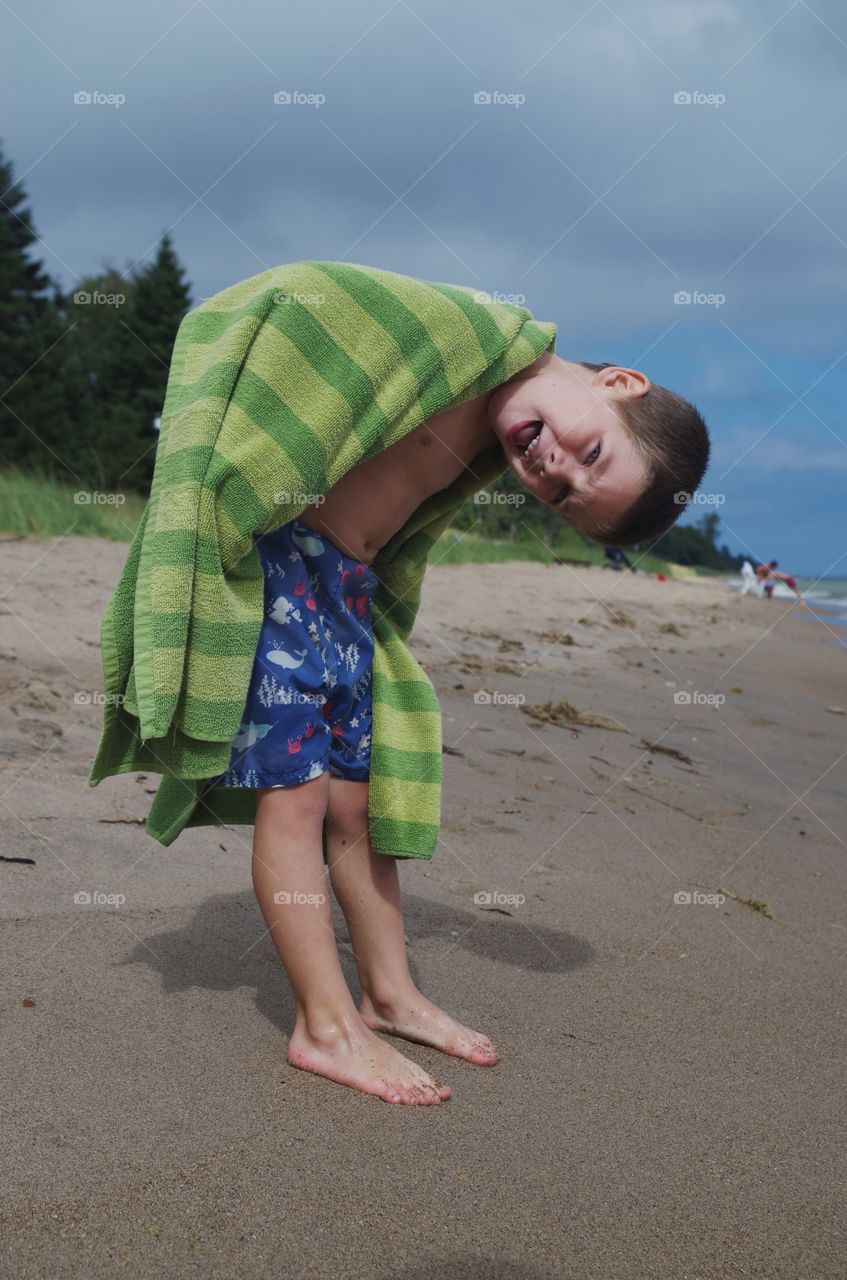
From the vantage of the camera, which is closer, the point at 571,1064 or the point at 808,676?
the point at 571,1064

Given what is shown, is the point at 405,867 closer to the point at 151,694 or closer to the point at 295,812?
the point at 295,812

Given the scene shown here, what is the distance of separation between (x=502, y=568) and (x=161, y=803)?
35.8 ft

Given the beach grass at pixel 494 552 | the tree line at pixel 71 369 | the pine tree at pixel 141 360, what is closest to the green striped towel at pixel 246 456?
the beach grass at pixel 494 552

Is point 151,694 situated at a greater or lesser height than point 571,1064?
greater

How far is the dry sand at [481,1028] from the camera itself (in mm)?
1341

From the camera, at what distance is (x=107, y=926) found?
7.02 ft

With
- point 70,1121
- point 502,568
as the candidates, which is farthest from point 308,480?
point 502,568

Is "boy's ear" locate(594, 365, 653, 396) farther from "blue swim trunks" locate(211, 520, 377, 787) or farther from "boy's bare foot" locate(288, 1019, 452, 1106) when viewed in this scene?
"boy's bare foot" locate(288, 1019, 452, 1106)

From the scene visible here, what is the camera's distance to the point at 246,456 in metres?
1.70

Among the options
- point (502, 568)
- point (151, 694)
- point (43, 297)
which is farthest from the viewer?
point (43, 297)
